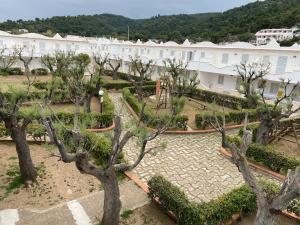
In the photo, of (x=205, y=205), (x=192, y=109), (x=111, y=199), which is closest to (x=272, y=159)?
(x=205, y=205)

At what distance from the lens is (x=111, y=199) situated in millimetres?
8141

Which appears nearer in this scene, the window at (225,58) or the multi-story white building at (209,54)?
the multi-story white building at (209,54)

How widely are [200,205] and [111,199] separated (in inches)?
115

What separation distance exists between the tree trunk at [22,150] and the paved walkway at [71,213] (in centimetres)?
187

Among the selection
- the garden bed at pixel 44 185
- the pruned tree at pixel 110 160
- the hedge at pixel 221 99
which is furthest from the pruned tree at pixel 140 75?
the pruned tree at pixel 110 160

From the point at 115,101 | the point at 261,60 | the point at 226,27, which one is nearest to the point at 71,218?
the point at 115,101

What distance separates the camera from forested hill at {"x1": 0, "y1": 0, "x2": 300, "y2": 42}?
74.4 meters

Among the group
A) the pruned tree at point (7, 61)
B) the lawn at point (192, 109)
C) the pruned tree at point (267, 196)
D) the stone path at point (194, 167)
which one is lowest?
the stone path at point (194, 167)

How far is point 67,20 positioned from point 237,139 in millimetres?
107253

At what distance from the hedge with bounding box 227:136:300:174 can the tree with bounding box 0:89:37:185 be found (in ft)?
35.1

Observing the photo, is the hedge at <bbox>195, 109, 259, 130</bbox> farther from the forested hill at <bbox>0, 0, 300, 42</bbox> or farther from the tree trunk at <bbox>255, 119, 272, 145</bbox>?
the forested hill at <bbox>0, 0, 300, 42</bbox>

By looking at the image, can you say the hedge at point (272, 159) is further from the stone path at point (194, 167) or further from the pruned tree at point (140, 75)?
the pruned tree at point (140, 75)

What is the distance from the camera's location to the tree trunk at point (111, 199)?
7.97m

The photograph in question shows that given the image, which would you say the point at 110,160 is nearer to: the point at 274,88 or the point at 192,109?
the point at 192,109
